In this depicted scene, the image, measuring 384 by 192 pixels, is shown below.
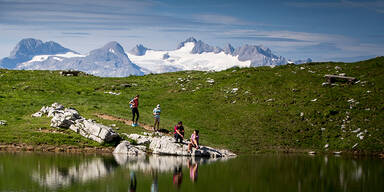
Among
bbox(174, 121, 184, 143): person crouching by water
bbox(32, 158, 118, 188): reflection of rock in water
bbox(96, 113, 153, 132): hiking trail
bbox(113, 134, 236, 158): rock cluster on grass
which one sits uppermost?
bbox(96, 113, 153, 132): hiking trail

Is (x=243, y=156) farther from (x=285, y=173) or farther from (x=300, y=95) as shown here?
(x=300, y=95)

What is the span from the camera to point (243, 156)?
4753 centimetres

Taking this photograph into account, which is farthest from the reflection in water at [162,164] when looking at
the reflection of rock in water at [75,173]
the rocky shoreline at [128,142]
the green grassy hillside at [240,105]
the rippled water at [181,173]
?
the green grassy hillside at [240,105]

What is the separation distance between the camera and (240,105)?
2525 inches

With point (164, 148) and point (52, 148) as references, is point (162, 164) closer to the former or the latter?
point (164, 148)

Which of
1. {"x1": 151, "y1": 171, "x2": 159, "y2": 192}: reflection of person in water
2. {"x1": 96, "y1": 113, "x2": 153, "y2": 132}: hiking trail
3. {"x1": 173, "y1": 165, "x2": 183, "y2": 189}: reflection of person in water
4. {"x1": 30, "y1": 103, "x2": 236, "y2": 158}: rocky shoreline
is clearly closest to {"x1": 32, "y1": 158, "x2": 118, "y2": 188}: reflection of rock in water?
{"x1": 151, "y1": 171, "x2": 159, "y2": 192}: reflection of person in water

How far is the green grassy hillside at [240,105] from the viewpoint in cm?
5153

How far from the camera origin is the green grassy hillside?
51531 millimetres

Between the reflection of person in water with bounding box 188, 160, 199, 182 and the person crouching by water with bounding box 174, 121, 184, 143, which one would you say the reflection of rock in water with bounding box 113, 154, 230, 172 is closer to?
the reflection of person in water with bounding box 188, 160, 199, 182

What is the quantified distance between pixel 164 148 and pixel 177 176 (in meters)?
12.3

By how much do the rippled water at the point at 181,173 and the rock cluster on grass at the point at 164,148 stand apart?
180 cm

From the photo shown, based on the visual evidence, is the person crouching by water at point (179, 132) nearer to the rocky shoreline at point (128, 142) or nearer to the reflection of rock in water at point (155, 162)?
the rocky shoreline at point (128, 142)

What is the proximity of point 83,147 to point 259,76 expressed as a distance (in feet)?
126

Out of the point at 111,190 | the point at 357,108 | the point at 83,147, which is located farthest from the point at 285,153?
the point at 111,190
